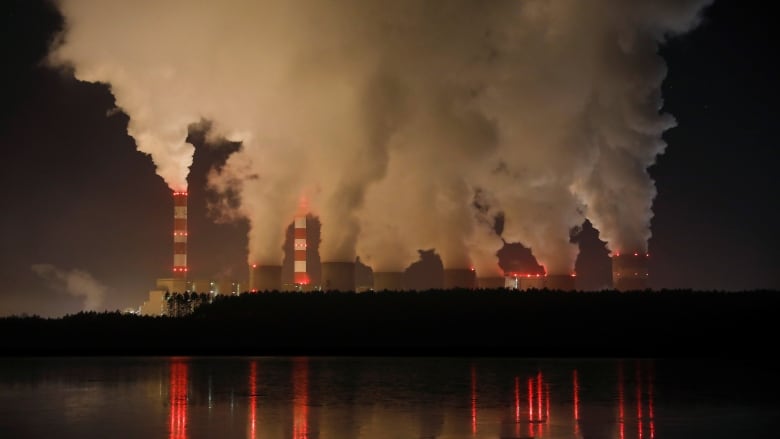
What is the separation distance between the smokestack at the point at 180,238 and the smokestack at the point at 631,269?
125 feet

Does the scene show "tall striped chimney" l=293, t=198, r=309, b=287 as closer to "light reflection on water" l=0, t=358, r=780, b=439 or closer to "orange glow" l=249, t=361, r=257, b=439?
"light reflection on water" l=0, t=358, r=780, b=439

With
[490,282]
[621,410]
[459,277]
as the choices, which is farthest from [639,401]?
[490,282]

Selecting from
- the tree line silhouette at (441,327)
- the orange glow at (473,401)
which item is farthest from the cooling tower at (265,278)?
the orange glow at (473,401)

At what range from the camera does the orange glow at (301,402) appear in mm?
15900

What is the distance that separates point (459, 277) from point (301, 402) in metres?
63.1

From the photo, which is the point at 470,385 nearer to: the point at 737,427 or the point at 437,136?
the point at 737,427

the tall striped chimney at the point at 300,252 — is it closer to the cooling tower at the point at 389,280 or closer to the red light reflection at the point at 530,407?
the cooling tower at the point at 389,280

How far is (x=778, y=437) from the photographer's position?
15.2 metres

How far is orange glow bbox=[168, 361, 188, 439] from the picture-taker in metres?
15.8

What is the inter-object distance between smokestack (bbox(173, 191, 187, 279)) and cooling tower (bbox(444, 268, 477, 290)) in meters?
24.4

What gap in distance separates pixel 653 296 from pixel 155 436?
46.7 m

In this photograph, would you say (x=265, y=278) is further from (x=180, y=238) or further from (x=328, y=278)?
(x=180, y=238)

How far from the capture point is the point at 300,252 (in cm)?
9362

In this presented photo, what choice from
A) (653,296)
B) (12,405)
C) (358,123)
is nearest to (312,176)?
(358,123)
